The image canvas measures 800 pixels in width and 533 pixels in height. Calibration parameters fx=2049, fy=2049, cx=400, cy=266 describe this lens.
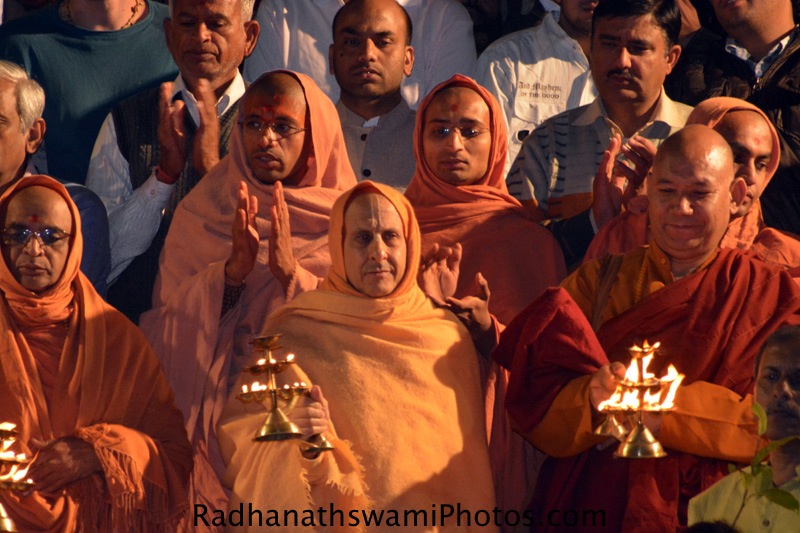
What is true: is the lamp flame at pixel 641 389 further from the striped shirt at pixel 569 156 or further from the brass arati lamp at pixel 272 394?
the striped shirt at pixel 569 156

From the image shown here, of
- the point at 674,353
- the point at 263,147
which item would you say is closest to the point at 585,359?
the point at 674,353

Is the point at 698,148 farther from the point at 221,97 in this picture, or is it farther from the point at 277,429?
the point at 221,97

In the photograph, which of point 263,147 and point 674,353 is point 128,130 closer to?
point 263,147

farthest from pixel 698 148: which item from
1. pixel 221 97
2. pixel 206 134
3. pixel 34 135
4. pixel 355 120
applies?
pixel 34 135

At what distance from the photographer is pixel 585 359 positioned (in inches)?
276

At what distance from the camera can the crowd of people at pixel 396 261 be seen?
704 cm

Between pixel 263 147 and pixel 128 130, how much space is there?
2.53ft

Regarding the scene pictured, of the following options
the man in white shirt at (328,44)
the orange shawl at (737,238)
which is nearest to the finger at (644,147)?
the orange shawl at (737,238)

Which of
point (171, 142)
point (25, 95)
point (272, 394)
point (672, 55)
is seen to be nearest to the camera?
point (272, 394)

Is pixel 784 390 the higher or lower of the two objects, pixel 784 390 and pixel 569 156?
the lower

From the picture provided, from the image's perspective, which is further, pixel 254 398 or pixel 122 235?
pixel 122 235

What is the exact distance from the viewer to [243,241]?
7824mm

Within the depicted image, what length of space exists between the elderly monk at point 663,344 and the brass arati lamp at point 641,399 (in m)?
0.34

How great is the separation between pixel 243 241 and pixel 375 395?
914 millimetres
